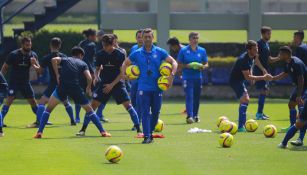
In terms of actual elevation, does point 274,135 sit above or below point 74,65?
below

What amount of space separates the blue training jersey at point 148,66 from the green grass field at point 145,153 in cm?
114

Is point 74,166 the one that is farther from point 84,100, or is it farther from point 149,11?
point 149,11

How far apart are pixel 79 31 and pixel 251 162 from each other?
811 inches

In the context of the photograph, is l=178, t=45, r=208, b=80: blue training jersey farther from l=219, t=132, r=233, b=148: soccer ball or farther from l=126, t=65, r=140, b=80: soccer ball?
l=219, t=132, r=233, b=148: soccer ball

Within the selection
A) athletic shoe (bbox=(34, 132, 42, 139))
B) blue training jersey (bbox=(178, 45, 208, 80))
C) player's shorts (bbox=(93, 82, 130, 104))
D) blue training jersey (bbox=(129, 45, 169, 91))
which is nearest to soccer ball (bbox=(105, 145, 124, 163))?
blue training jersey (bbox=(129, 45, 169, 91))

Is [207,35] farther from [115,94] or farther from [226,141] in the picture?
[226,141]

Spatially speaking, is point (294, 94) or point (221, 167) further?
point (294, 94)

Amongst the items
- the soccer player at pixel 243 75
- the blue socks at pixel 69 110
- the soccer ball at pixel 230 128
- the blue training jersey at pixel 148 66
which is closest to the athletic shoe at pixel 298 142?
the soccer ball at pixel 230 128

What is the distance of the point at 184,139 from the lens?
19.6 metres

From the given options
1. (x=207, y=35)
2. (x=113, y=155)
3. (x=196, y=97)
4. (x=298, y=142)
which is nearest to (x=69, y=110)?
(x=196, y=97)

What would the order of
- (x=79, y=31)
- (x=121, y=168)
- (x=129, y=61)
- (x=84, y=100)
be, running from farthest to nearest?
1. (x=79, y=31)
2. (x=84, y=100)
3. (x=129, y=61)
4. (x=121, y=168)

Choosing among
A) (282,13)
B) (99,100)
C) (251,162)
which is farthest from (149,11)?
(251,162)

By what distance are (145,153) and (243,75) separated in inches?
198

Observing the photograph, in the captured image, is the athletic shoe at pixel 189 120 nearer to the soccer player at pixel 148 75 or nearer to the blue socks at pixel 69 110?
the blue socks at pixel 69 110
